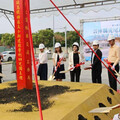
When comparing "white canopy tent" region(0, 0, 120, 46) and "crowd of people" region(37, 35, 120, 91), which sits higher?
"white canopy tent" region(0, 0, 120, 46)

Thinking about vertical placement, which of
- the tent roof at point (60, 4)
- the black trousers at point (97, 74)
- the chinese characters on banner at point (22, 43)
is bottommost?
the black trousers at point (97, 74)

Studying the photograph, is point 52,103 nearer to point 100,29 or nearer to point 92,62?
point 92,62

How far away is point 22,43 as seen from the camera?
1726 millimetres

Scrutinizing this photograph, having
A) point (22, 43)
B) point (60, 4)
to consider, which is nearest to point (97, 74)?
point (22, 43)

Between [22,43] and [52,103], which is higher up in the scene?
[22,43]

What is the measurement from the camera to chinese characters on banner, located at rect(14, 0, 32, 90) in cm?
173

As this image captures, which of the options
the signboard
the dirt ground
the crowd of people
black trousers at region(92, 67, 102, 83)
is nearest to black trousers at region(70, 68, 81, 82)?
the crowd of people

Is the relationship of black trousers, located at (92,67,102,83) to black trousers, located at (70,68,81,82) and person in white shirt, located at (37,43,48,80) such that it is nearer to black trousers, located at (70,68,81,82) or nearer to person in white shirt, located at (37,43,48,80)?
black trousers, located at (70,68,81,82)

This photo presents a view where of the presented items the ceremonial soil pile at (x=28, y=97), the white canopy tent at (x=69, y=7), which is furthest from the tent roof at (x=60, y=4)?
the ceremonial soil pile at (x=28, y=97)

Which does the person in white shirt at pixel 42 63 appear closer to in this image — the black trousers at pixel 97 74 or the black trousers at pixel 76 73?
the black trousers at pixel 76 73

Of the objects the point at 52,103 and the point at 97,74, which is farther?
the point at 97,74

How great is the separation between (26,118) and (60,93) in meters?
0.66

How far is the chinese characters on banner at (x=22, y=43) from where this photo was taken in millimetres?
1730

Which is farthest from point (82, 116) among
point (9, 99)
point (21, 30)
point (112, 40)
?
point (112, 40)
